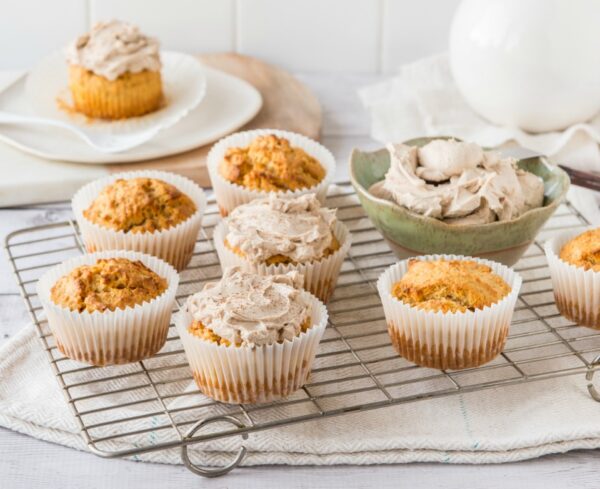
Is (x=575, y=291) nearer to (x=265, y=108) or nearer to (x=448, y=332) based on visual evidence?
(x=448, y=332)

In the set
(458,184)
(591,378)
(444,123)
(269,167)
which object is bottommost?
(444,123)

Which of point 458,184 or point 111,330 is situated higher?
point 458,184

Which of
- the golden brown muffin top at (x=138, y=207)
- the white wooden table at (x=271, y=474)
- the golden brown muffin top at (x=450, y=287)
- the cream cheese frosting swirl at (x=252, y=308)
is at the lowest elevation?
the white wooden table at (x=271, y=474)

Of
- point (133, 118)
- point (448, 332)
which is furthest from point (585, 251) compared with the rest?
point (133, 118)

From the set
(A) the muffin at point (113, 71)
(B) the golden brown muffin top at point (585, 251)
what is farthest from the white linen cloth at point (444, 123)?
(A) the muffin at point (113, 71)

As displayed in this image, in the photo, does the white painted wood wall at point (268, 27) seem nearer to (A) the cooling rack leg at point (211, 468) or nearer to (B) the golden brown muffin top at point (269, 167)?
(B) the golden brown muffin top at point (269, 167)

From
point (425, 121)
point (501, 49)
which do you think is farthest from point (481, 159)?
point (425, 121)

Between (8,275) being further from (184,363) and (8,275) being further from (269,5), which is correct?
(269,5)
